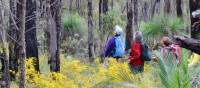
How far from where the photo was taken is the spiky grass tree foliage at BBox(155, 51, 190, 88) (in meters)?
5.78

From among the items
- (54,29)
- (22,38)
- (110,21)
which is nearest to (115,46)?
(54,29)

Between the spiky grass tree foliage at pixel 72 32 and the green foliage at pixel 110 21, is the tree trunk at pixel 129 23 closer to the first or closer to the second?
the spiky grass tree foliage at pixel 72 32

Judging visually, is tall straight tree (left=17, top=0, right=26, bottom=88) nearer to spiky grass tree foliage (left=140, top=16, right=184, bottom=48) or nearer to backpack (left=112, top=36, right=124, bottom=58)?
backpack (left=112, top=36, right=124, bottom=58)

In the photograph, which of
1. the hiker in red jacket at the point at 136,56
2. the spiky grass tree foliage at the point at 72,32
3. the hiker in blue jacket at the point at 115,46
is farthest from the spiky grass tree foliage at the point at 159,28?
the spiky grass tree foliage at the point at 72,32

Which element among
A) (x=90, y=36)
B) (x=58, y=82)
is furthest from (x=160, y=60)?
(x=90, y=36)

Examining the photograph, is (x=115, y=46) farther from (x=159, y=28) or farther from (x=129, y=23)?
(x=159, y=28)

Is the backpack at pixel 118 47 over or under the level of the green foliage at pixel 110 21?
under

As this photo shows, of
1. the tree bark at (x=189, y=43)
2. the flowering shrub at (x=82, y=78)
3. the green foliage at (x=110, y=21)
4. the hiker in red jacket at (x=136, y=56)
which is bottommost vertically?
the flowering shrub at (x=82, y=78)

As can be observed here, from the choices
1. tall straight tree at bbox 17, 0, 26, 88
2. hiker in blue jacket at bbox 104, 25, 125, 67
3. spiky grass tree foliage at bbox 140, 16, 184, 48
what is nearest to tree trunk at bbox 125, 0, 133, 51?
spiky grass tree foliage at bbox 140, 16, 184, 48

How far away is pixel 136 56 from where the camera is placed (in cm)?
1036

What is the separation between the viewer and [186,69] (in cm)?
591

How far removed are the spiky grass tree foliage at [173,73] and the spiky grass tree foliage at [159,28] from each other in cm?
1047

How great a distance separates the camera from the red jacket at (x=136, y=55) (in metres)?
10.3

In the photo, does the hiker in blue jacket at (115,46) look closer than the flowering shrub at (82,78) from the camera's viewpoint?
No
